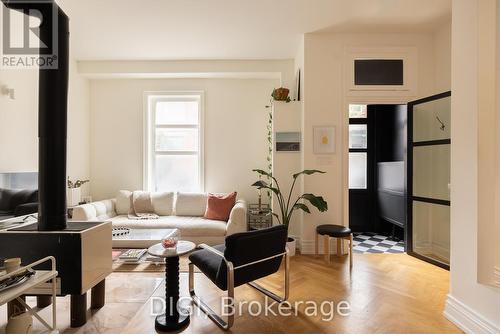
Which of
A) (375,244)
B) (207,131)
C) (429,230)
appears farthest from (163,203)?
(429,230)

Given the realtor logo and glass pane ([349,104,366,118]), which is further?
glass pane ([349,104,366,118])

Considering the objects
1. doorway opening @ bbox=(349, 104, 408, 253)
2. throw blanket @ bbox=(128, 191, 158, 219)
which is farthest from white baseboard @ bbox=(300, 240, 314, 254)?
throw blanket @ bbox=(128, 191, 158, 219)

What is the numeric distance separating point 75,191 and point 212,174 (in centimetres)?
222

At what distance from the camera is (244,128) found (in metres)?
4.84

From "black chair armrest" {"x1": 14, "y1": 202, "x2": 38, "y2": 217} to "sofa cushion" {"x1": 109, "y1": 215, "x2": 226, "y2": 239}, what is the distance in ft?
3.71

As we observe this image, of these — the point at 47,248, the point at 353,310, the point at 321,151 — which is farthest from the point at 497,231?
the point at 47,248

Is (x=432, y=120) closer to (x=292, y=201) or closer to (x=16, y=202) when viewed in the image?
(x=292, y=201)

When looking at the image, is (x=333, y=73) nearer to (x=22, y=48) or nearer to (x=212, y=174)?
(x=212, y=174)

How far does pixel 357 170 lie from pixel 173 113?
370cm

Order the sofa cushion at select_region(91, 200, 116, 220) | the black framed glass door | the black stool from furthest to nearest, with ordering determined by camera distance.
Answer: the sofa cushion at select_region(91, 200, 116, 220), the black framed glass door, the black stool

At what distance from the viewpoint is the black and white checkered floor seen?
3947 millimetres

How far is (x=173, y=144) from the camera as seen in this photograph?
16.3 feet

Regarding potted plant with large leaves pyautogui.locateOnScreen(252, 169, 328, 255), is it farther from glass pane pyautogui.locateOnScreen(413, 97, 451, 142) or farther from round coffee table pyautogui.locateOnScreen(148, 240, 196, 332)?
round coffee table pyautogui.locateOnScreen(148, 240, 196, 332)

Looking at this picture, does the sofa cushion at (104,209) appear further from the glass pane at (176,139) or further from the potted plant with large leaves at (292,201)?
the potted plant with large leaves at (292,201)
